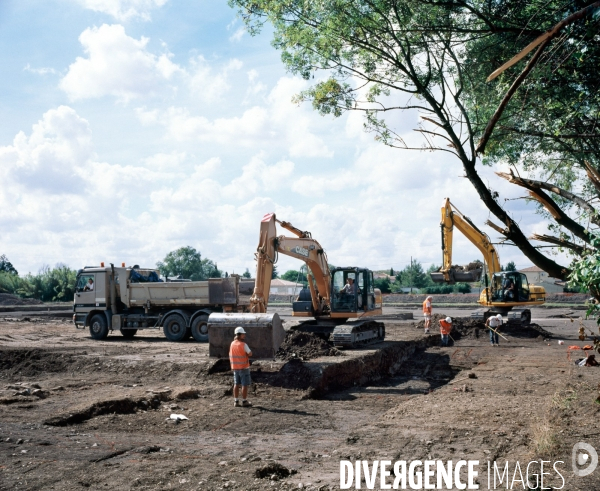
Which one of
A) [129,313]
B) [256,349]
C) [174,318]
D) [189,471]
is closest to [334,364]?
[256,349]

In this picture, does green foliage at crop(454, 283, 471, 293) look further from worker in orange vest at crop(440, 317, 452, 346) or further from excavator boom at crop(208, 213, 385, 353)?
excavator boom at crop(208, 213, 385, 353)

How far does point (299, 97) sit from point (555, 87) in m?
5.52

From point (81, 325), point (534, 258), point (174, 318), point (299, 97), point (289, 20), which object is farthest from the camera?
point (81, 325)

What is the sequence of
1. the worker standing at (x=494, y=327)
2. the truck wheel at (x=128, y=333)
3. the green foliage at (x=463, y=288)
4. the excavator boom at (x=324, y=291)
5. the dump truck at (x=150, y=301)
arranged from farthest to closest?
1. the green foliage at (x=463, y=288)
2. the truck wheel at (x=128, y=333)
3. the dump truck at (x=150, y=301)
4. the worker standing at (x=494, y=327)
5. the excavator boom at (x=324, y=291)

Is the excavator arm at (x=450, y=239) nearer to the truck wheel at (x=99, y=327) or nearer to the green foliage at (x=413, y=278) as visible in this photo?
the truck wheel at (x=99, y=327)

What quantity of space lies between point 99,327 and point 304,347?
36.3 ft

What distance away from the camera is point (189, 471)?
781cm

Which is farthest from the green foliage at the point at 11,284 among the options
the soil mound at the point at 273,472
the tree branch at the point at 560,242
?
the tree branch at the point at 560,242

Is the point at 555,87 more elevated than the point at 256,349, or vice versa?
the point at 555,87

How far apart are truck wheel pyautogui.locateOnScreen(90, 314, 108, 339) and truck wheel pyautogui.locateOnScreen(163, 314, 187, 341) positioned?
293 centimetres

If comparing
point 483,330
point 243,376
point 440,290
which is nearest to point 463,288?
point 440,290

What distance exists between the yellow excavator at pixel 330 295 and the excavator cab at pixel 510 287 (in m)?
8.95

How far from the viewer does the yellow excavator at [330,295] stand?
18438mm

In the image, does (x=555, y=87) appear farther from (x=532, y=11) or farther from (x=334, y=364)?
(x=334, y=364)
